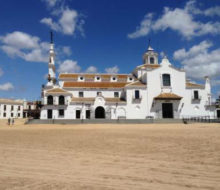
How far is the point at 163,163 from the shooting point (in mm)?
6367

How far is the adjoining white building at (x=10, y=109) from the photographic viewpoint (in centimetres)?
7038

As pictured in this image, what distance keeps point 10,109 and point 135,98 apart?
5595 cm

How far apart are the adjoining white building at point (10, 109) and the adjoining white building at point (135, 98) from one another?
37.6m

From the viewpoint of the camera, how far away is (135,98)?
128 feet

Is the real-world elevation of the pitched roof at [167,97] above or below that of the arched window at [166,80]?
below

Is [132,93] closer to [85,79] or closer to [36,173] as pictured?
[85,79]

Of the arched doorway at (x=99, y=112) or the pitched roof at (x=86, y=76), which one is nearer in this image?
the arched doorway at (x=99, y=112)

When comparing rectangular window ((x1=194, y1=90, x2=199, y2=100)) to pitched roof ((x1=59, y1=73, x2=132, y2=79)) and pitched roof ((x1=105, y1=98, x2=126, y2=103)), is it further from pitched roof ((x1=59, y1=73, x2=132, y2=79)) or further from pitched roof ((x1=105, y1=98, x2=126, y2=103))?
pitched roof ((x1=59, y1=73, x2=132, y2=79))

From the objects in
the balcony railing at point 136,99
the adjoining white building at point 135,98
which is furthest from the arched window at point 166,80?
the balcony railing at point 136,99

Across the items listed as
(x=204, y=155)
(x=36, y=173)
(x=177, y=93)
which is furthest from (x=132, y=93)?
(x=36, y=173)

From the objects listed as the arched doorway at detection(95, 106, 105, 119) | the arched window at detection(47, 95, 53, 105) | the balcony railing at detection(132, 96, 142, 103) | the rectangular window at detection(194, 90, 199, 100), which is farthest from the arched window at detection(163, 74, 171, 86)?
the arched window at detection(47, 95, 53, 105)

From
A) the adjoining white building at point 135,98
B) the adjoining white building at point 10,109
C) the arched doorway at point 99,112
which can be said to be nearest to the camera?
the adjoining white building at point 135,98

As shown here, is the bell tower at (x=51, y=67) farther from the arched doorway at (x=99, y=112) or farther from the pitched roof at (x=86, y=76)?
the arched doorway at (x=99, y=112)

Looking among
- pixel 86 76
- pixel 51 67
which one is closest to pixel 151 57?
pixel 86 76
